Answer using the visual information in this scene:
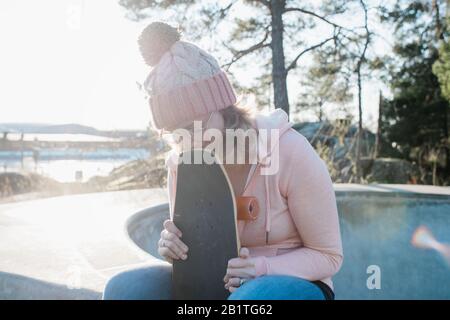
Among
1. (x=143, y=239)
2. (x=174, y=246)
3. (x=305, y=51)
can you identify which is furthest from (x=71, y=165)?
(x=174, y=246)

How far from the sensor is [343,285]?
404cm

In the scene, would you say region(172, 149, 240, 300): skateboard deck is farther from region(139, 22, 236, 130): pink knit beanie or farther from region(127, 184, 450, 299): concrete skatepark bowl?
region(127, 184, 450, 299): concrete skatepark bowl

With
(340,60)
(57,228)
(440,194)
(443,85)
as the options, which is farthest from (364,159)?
(57,228)

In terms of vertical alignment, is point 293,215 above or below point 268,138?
below

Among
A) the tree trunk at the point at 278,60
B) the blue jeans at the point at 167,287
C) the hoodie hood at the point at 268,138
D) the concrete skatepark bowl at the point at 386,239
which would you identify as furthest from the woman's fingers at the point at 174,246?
the tree trunk at the point at 278,60

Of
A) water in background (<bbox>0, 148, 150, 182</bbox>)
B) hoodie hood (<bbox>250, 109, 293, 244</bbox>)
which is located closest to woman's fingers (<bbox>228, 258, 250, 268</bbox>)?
hoodie hood (<bbox>250, 109, 293, 244</bbox>)

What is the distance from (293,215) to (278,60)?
8358 millimetres

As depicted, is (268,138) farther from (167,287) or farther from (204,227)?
(167,287)

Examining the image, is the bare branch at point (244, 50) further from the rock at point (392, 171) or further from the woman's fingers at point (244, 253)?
the woman's fingers at point (244, 253)

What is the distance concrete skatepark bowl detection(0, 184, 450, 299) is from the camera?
223 cm

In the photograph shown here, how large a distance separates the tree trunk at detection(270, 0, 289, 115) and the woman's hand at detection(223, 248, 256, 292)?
26.8 feet

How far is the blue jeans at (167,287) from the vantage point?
1.34m

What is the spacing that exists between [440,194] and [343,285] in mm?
1358

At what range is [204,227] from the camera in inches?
59.2
